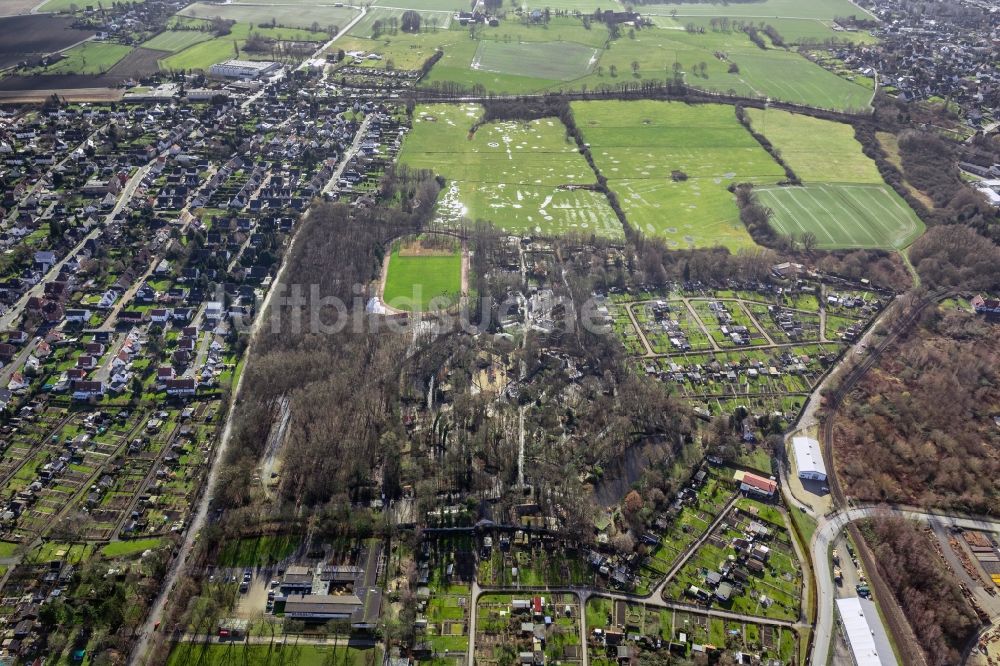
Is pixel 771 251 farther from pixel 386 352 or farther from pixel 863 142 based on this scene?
pixel 386 352

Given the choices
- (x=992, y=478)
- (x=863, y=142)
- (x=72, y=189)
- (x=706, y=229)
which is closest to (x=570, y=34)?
(x=863, y=142)

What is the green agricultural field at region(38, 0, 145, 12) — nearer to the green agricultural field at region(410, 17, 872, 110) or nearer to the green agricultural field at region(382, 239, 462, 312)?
the green agricultural field at region(410, 17, 872, 110)

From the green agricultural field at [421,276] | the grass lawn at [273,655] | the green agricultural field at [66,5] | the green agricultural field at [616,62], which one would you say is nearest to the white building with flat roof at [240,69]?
the green agricultural field at [616,62]

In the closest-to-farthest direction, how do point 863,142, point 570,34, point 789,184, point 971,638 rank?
point 971,638, point 789,184, point 863,142, point 570,34

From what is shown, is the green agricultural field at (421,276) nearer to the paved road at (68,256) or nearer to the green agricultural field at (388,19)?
the paved road at (68,256)

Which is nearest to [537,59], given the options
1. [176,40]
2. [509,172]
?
[509,172]

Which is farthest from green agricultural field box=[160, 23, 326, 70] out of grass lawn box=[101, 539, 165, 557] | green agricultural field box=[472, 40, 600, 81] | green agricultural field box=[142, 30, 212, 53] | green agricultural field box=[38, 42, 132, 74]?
grass lawn box=[101, 539, 165, 557]

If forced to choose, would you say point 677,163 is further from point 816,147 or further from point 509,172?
point 509,172
